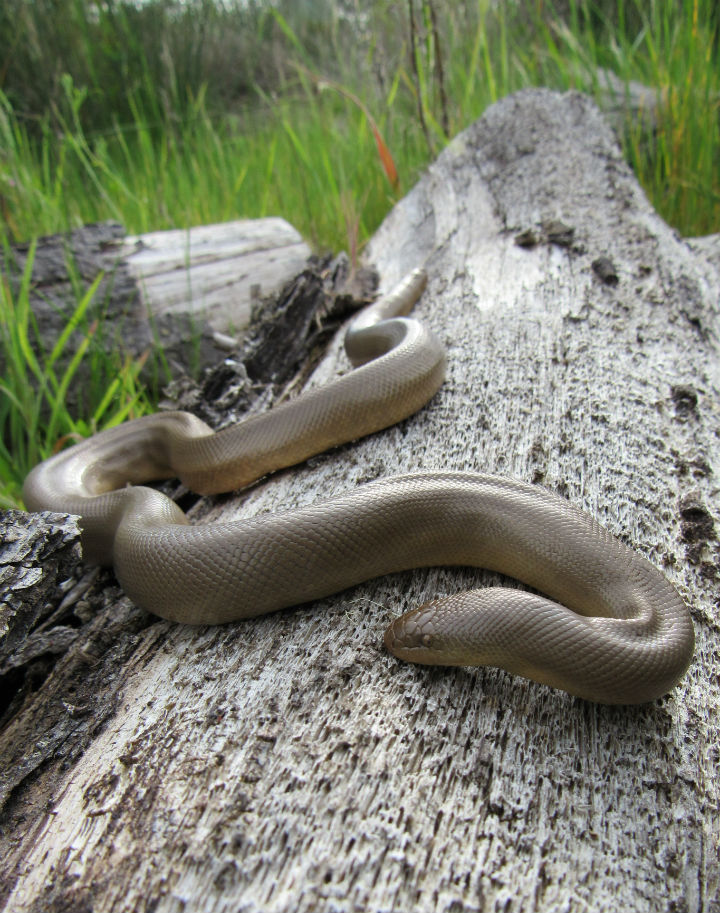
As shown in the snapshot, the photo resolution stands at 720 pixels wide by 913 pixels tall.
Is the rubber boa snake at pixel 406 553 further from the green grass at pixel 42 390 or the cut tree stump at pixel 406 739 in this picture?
the green grass at pixel 42 390

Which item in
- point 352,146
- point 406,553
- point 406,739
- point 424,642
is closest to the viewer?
point 406,739

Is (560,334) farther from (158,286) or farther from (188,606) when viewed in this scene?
(158,286)

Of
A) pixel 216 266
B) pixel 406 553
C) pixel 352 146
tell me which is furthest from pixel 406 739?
pixel 352 146

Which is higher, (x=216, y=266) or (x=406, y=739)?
(x=216, y=266)

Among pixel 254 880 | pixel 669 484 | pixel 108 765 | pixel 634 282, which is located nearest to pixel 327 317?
pixel 634 282

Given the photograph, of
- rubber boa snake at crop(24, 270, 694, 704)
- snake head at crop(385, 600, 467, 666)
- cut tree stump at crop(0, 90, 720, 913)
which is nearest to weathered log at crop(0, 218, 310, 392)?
rubber boa snake at crop(24, 270, 694, 704)

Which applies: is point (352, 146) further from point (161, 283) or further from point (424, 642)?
point (424, 642)

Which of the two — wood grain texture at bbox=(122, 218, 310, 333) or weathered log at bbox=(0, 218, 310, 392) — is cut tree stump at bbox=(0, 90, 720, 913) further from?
wood grain texture at bbox=(122, 218, 310, 333)
